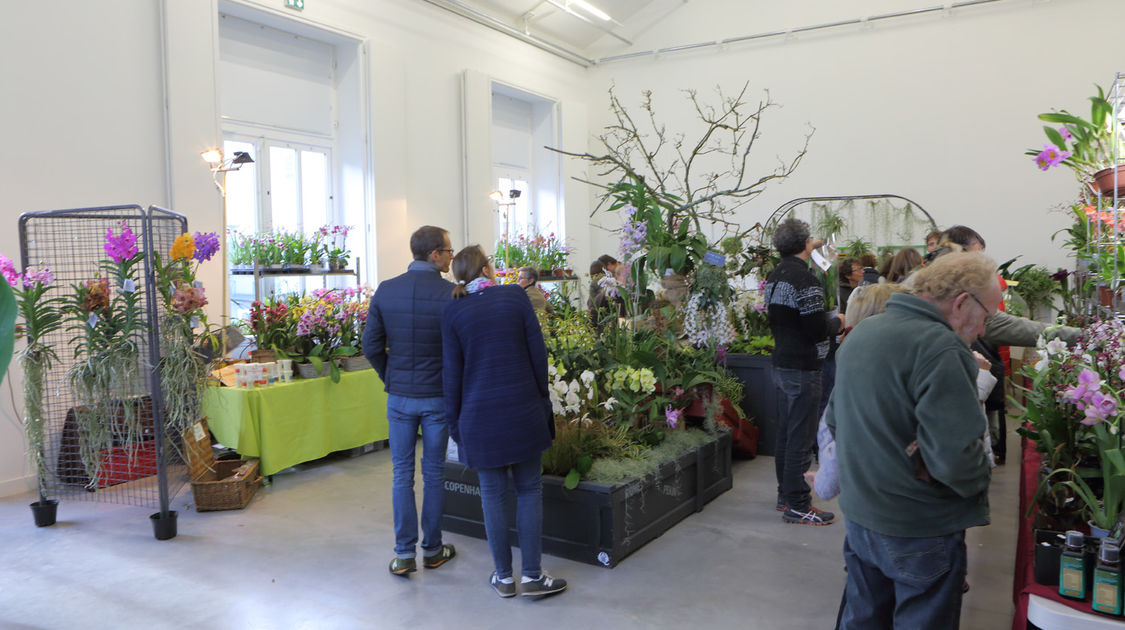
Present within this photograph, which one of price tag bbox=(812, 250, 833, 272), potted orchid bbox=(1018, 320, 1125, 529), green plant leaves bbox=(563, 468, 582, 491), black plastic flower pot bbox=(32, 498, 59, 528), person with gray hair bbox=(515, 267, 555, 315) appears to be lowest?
black plastic flower pot bbox=(32, 498, 59, 528)

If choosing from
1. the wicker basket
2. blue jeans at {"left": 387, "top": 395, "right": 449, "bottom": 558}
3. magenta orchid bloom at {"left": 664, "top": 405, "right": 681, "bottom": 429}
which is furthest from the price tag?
the wicker basket

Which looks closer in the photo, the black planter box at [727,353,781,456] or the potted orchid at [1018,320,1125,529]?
the potted orchid at [1018,320,1125,529]

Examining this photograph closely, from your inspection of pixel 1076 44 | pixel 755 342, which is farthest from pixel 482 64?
pixel 1076 44

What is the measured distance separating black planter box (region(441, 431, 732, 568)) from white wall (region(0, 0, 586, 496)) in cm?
318

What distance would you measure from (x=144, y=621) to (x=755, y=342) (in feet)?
13.9

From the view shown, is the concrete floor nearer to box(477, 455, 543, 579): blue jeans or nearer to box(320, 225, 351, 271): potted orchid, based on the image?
box(477, 455, 543, 579): blue jeans

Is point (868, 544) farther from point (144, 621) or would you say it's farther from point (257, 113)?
point (257, 113)

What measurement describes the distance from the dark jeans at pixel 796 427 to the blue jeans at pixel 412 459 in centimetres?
Answer: 183

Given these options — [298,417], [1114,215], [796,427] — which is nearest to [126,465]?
[298,417]

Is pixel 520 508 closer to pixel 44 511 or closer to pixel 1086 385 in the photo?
pixel 1086 385

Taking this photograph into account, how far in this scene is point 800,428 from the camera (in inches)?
162

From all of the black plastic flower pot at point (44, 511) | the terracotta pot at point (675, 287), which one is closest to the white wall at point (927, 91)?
the terracotta pot at point (675, 287)

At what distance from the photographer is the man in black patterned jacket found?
399 cm

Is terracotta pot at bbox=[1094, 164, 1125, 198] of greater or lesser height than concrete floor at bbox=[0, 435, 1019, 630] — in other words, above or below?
above
